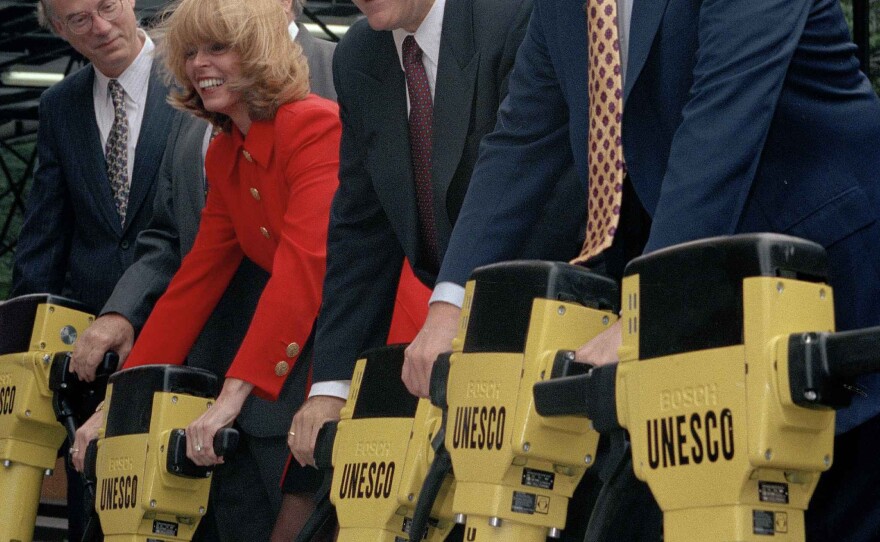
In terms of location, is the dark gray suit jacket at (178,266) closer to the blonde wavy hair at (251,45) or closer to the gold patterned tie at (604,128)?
the blonde wavy hair at (251,45)

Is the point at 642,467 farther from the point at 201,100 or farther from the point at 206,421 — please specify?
the point at 201,100

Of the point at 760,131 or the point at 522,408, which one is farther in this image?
the point at 522,408

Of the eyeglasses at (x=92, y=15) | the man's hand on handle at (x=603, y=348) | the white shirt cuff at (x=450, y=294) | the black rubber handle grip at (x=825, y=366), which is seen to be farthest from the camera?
the eyeglasses at (x=92, y=15)

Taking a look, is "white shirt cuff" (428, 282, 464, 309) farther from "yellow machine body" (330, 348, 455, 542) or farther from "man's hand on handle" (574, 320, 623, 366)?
"man's hand on handle" (574, 320, 623, 366)

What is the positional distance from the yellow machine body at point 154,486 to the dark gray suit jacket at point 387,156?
0.36 metres

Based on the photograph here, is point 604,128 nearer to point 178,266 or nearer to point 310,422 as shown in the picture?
point 310,422

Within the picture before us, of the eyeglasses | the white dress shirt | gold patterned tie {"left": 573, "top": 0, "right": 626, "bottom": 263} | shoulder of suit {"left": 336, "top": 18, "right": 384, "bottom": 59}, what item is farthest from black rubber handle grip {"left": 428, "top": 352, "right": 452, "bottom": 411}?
the eyeglasses

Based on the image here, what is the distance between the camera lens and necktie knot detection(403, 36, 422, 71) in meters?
2.70

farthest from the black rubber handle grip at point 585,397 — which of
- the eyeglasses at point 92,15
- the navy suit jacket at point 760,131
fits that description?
the eyeglasses at point 92,15

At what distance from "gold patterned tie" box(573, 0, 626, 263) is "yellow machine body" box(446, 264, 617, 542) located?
14 cm

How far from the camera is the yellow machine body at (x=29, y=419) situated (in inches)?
140

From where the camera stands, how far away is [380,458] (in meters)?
2.27

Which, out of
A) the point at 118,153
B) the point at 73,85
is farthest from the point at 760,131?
the point at 73,85

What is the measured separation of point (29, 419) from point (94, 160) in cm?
90
